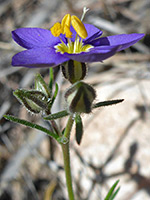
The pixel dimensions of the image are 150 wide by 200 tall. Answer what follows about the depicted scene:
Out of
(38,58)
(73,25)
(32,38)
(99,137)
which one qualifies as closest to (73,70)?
(38,58)

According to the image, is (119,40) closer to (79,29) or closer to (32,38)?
(79,29)

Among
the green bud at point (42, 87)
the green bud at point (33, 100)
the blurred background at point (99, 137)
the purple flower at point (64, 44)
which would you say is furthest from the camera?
the blurred background at point (99, 137)

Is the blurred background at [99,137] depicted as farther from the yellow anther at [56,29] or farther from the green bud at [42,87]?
the yellow anther at [56,29]

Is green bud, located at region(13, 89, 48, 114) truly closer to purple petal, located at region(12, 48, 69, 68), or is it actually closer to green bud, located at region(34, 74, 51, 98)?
green bud, located at region(34, 74, 51, 98)

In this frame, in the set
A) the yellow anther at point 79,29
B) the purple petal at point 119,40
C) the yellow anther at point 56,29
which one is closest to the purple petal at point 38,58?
the yellow anther at point 56,29

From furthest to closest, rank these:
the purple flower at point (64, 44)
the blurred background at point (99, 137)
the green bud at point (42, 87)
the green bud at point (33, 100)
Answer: the blurred background at point (99, 137) → the green bud at point (42, 87) → the green bud at point (33, 100) → the purple flower at point (64, 44)

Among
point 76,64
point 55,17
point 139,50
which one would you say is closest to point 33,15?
point 55,17

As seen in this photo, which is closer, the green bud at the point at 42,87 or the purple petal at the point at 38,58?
the purple petal at the point at 38,58

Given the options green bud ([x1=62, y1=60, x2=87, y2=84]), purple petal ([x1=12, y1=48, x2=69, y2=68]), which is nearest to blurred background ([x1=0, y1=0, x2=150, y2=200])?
green bud ([x1=62, y1=60, x2=87, y2=84])

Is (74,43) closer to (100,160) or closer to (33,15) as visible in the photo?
(100,160)
